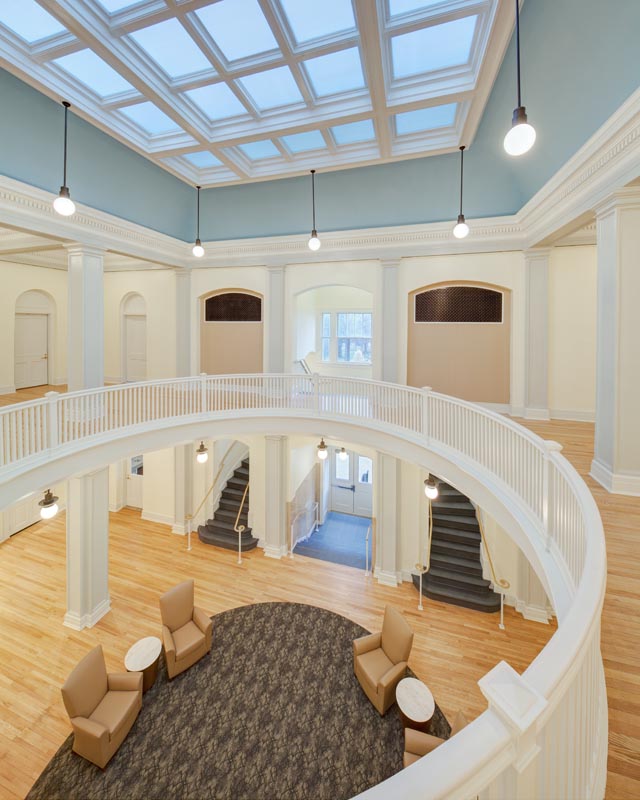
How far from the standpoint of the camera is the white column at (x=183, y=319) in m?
12.0

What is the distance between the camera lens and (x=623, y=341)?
16.0ft

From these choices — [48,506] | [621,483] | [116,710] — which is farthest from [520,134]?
[116,710]

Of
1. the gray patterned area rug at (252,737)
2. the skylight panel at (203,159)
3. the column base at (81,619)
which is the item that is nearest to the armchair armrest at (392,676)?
the gray patterned area rug at (252,737)

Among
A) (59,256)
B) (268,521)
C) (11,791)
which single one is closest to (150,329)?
(59,256)

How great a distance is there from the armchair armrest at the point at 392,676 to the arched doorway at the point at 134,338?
37.6ft

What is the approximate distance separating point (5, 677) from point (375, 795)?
30.6ft

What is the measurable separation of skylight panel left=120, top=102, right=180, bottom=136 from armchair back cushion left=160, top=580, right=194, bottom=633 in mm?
8848

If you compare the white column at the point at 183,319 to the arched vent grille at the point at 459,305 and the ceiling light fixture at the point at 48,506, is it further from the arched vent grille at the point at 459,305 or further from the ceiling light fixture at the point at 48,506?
the arched vent grille at the point at 459,305

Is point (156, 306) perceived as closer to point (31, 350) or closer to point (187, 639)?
point (31, 350)

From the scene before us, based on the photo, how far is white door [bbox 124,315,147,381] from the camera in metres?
13.5

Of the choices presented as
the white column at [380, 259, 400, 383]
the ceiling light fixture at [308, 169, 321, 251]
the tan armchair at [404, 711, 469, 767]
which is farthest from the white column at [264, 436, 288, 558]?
the tan armchair at [404, 711, 469, 767]

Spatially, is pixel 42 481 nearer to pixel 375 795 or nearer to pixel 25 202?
pixel 25 202

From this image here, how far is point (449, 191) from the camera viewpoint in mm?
8555

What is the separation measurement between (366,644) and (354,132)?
9.59 meters
